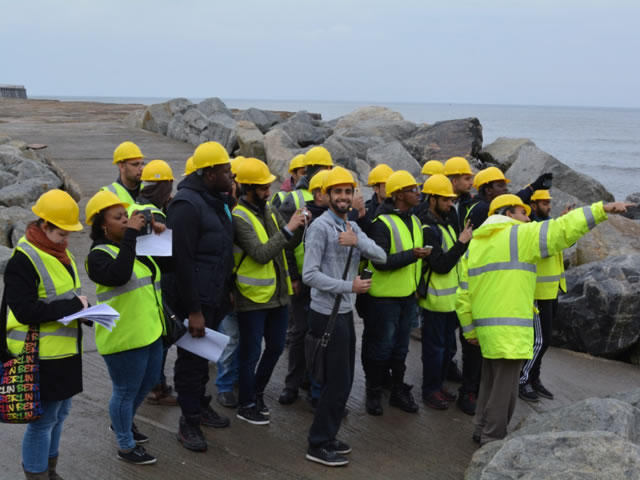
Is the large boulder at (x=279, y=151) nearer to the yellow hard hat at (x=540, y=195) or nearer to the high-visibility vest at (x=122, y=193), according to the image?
the yellow hard hat at (x=540, y=195)

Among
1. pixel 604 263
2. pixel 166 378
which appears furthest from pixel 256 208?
pixel 604 263

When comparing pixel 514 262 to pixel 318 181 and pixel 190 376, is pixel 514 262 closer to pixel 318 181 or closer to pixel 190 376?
pixel 318 181

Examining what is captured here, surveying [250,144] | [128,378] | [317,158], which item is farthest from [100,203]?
[250,144]

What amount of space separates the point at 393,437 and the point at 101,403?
→ 7.35ft

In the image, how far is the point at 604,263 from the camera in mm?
7676

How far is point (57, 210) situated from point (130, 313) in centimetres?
78

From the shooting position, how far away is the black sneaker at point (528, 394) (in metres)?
6.04

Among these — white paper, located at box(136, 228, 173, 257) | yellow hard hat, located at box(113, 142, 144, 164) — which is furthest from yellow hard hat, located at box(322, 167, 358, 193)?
yellow hard hat, located at box(113, 142, 144, 164)

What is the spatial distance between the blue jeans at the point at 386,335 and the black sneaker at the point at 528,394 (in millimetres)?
1234

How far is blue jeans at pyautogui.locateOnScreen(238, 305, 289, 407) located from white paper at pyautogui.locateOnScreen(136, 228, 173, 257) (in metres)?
0.87

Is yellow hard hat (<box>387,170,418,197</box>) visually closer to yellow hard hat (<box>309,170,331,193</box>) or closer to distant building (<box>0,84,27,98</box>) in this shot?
yellow hard hat (<box>309,170,331,193</box>)

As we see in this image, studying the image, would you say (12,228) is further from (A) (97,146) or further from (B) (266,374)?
(A) (97,146)

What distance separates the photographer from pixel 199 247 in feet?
15.2

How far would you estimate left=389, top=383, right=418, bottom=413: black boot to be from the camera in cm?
556
